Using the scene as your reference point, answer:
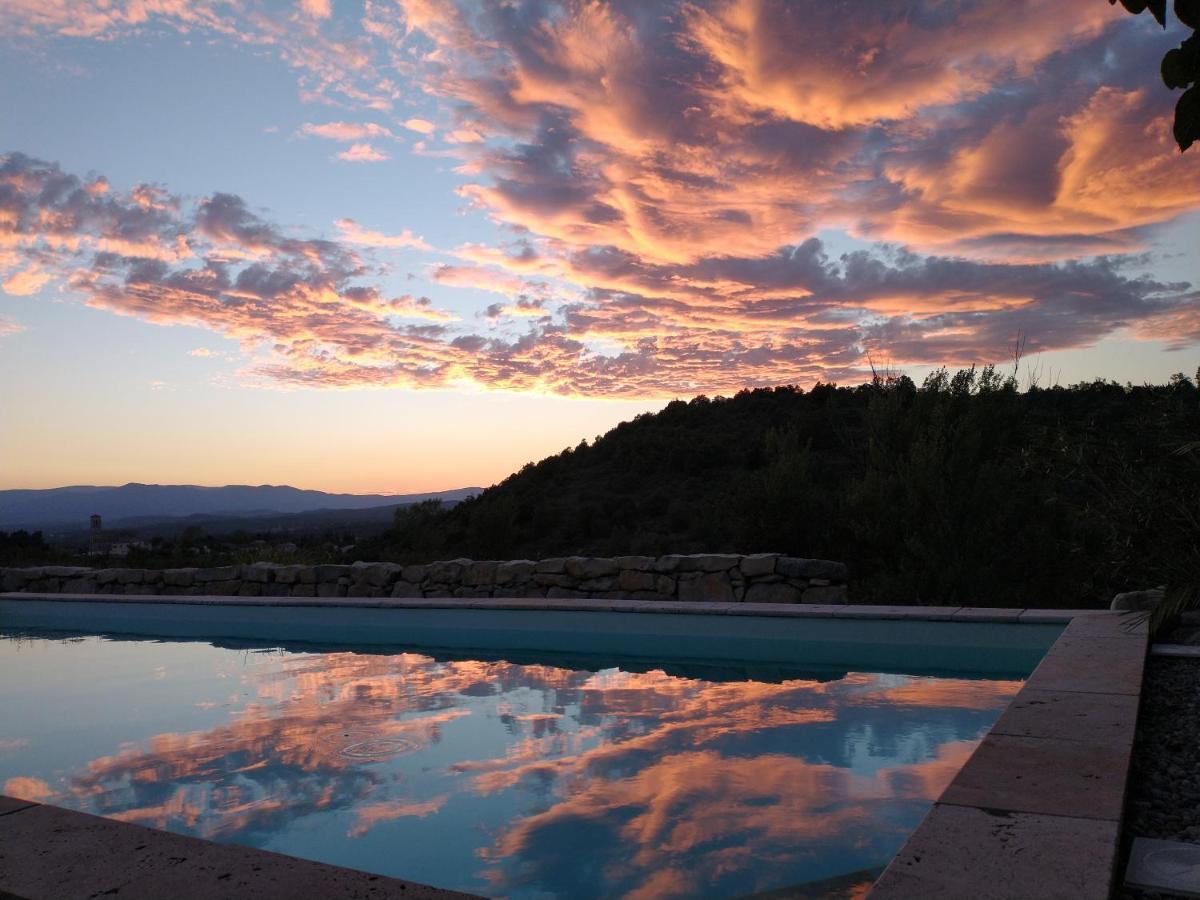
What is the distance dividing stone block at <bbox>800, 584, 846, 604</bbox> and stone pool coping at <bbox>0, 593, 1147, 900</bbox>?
3.83 metres

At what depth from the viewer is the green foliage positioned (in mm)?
1423

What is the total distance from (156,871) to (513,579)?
7.65 m

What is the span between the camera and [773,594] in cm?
855

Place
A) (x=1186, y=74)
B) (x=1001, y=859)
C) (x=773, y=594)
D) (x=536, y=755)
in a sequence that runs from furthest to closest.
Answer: (x=773, y=594)
(x=536, y=755)
(x=1001, y=859)
(x=1186, y=74)

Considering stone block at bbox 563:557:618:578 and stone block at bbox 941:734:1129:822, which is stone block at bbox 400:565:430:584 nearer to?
stone block at bbox 563:557:618:578

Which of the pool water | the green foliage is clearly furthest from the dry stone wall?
the green foliage

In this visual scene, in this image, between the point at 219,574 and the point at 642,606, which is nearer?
the point at 642,606

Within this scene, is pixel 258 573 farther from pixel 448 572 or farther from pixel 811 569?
pixel 811 569

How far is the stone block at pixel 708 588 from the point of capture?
877 centimetres

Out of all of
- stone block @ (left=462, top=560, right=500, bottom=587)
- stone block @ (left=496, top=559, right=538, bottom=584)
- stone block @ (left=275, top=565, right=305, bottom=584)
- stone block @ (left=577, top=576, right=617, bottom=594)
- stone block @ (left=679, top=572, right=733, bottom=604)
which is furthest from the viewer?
stone block @ (left=275, top=565, right=305, bottom=584)

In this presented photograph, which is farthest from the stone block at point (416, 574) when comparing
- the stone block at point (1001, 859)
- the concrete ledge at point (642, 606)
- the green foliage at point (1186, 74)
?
the green foliage at point (1186, 74)

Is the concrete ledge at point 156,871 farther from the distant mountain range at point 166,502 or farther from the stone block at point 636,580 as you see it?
the distant mountain range at point 166,502

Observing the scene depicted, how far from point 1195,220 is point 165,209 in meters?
11.8

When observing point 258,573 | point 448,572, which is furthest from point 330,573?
point 448,572
